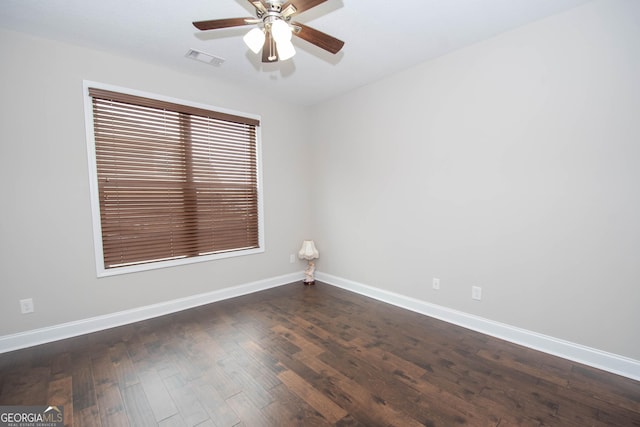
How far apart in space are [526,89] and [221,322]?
11.7ft

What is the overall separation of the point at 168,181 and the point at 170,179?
0.11ft

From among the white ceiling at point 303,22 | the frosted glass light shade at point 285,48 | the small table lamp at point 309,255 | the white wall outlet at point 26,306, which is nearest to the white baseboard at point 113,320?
the white wall outlet at point 26,306

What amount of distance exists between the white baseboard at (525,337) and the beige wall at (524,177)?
0.19 feet

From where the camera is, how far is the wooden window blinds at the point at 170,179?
278 centimetres

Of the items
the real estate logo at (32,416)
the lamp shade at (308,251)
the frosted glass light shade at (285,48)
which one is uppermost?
the frosted glass light shade at (285,48)

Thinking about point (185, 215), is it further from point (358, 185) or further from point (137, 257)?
point (358, 185)

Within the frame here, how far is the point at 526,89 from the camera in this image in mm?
2311

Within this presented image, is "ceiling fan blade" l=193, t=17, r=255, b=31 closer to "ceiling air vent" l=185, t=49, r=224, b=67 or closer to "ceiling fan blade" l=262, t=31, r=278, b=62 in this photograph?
"ceiling fan blade" l=262, t=31, r=278, b=62

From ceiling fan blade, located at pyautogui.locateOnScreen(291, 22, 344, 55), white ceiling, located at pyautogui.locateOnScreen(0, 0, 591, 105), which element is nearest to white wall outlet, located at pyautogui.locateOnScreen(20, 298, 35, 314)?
white ceiling, located at pyautogui.locateOnScreen(0, 0, 591, 105)

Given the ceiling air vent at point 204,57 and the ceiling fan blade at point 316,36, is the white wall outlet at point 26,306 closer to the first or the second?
the ceiling air vent at point 204,57

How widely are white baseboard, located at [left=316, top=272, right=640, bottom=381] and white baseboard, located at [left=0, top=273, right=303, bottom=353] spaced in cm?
186

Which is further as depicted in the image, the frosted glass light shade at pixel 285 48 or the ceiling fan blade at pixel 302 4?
the frosted glass light shade at pixel 285 48

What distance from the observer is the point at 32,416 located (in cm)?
167

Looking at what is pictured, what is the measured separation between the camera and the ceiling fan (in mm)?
1603
